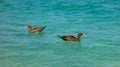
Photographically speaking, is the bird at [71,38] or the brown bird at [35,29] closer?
the bird at [71,38]

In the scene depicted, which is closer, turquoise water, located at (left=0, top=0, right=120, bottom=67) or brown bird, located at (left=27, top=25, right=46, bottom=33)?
turquoise water, located at (left=0, top=0, right=120, bottom=67)

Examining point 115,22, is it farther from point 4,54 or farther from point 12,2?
point 12,2

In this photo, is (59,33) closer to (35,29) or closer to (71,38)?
(35,29)

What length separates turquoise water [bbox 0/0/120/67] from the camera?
15781 millimetres

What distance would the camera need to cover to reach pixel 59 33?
19.7m

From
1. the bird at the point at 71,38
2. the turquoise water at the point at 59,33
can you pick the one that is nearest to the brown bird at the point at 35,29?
the turquoise water at the point at 59,33

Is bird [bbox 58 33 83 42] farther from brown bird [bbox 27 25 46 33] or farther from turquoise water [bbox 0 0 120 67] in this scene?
brown bird [bbox 27 25 46 33]

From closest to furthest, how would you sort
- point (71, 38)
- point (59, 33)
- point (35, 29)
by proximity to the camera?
point (71, 38)
point (59, 33)
point (35, 29)

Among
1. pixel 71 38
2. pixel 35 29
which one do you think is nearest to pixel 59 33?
pixel 35 29

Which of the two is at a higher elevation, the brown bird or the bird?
the brown bird

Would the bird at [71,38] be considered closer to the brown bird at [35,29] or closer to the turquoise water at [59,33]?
the turquoise water at [59,33]

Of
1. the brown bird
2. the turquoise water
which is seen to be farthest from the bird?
the brown bird

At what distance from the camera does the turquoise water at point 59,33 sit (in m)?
15.8

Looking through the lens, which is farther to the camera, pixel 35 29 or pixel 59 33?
pixel 35 29
